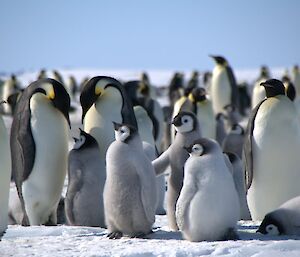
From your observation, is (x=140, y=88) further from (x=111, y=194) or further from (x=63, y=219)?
(x=111, y=194)

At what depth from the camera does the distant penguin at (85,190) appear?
5844mm

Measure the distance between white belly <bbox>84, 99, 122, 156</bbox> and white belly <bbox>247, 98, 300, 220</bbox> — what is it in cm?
142

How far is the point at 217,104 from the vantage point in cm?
1731

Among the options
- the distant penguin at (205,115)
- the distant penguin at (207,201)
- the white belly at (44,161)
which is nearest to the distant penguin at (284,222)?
the distant penguin at (207,201)

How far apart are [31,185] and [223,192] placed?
2463mm

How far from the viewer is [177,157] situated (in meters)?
5.27

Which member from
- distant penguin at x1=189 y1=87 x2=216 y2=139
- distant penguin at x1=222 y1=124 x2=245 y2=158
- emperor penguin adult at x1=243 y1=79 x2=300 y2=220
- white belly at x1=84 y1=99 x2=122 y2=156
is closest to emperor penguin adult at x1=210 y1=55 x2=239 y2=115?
distant penguin at x1=189 y1=87 x2=216 y2=139

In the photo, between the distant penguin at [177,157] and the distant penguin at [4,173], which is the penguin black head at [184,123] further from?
the distant penguin at [4,173]

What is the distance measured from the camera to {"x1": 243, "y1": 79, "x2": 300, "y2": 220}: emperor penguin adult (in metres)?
5.95

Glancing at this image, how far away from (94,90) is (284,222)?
8.77 feet

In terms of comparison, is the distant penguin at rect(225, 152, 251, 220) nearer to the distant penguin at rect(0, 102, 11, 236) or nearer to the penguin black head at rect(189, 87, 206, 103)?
A: the distant penguin at rect(0, 102, 11, 236)

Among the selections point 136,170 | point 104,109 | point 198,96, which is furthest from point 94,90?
point 198,96

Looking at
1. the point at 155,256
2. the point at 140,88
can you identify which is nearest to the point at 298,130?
the point at 155,256

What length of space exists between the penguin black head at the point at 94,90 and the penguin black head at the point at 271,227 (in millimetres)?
2369
